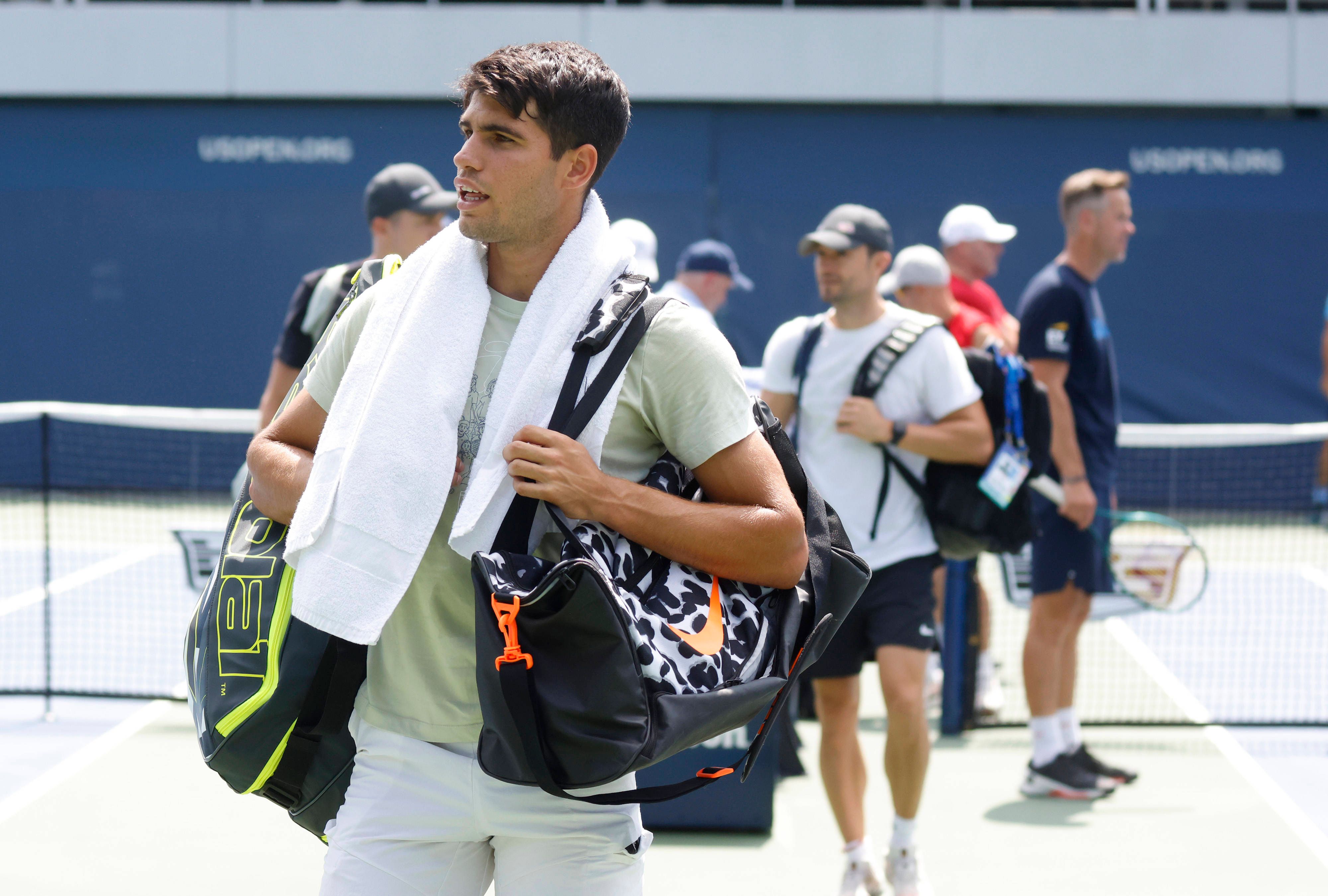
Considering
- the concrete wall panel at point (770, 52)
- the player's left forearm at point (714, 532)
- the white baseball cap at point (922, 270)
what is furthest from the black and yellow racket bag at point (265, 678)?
the concrete wall panel at point (770, 52)

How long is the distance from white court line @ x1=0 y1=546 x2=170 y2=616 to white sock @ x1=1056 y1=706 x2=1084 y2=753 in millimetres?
5789

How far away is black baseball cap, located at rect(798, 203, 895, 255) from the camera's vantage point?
4.41 metres

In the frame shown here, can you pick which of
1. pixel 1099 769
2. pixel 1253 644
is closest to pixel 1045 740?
pixel 1099 769

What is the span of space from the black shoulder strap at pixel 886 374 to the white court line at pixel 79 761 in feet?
10.3

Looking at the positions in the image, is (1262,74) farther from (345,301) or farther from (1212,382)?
(345,301)

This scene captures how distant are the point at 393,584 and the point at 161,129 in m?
13.0

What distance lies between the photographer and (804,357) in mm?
4566

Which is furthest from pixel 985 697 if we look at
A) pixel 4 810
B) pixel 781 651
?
pixel 781 651

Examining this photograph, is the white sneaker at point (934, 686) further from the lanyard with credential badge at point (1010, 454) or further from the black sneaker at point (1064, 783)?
the lanyard with credential badge at point (1010, 454)

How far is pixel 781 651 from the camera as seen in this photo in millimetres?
2121

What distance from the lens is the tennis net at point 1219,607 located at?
6.46 metres

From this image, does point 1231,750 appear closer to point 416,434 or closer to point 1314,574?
point 416,434

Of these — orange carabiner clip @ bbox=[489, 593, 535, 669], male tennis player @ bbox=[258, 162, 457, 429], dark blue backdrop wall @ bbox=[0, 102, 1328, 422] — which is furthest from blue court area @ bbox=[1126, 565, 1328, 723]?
orange carabiner clip @ bbox=[489, 593, 535, 669]

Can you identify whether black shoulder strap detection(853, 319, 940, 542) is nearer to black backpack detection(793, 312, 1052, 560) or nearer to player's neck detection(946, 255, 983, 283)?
black backpack detection(793, 312, 1052, 560)
